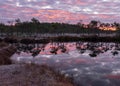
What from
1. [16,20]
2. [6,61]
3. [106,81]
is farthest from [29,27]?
[106,81]

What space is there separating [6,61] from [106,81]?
14627 mm

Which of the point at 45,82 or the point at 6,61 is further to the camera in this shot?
the point at 6,61

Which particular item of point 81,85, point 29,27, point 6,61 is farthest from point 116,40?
point 81,85

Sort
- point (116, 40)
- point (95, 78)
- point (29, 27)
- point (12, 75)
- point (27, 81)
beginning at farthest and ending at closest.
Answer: point (29, 27), point (116, 40), point (95, 78), point (12, 75), point (27, 81)

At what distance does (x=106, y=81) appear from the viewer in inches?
1030

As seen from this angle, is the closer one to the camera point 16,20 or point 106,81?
point 106,81

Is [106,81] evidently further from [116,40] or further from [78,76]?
[116,40]

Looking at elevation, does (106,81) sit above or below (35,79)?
below

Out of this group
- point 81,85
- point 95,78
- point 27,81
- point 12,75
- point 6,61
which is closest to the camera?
point 27,81

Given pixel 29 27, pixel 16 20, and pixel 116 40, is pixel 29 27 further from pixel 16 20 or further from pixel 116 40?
pixel 116 40

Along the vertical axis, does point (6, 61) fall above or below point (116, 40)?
above

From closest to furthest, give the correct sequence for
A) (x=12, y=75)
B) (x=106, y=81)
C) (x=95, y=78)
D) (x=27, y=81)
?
(x=27, y=81) < (x=12, y=75) < (x=106, y=81) < (x=95, y=78)

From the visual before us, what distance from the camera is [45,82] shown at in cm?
1916

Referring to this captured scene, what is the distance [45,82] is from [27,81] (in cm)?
108
